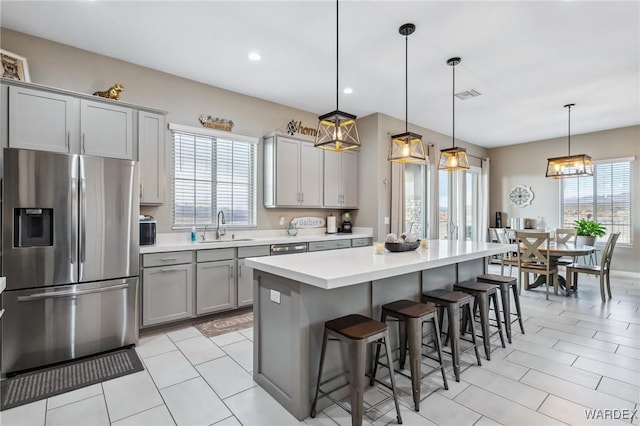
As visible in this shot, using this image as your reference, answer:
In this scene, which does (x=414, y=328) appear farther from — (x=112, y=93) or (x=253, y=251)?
(x=112, y=93)

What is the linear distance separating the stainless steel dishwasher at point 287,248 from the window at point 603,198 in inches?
252

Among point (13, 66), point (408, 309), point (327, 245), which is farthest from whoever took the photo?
point (327, 245)

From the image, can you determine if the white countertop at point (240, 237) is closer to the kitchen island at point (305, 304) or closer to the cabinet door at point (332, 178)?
the cabinet door at point (332, 178)

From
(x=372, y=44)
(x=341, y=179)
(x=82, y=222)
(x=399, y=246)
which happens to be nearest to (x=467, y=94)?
(x=372, y=44)

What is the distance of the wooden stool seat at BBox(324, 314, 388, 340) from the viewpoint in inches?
73.7

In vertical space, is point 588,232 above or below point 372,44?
below

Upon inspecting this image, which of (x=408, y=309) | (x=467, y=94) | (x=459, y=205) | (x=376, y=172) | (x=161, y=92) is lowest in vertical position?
(x=408, y=309)

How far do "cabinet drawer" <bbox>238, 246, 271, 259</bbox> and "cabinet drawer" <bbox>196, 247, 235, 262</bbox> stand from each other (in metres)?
0.10

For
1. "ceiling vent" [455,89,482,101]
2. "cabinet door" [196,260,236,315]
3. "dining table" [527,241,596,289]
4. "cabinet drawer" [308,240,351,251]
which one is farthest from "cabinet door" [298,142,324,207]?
"dining table" [527,241,596,289]

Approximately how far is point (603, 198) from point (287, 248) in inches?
273

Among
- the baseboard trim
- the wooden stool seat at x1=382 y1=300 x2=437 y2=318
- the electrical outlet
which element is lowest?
the baseboard trim

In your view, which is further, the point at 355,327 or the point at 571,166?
the point at 571,166

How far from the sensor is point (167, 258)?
3439mm

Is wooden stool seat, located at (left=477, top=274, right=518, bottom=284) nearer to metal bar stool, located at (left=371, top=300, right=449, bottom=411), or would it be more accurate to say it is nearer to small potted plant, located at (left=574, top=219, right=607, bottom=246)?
metal bar stool, located at (left=371, top=300, right=449, bottom=411)
